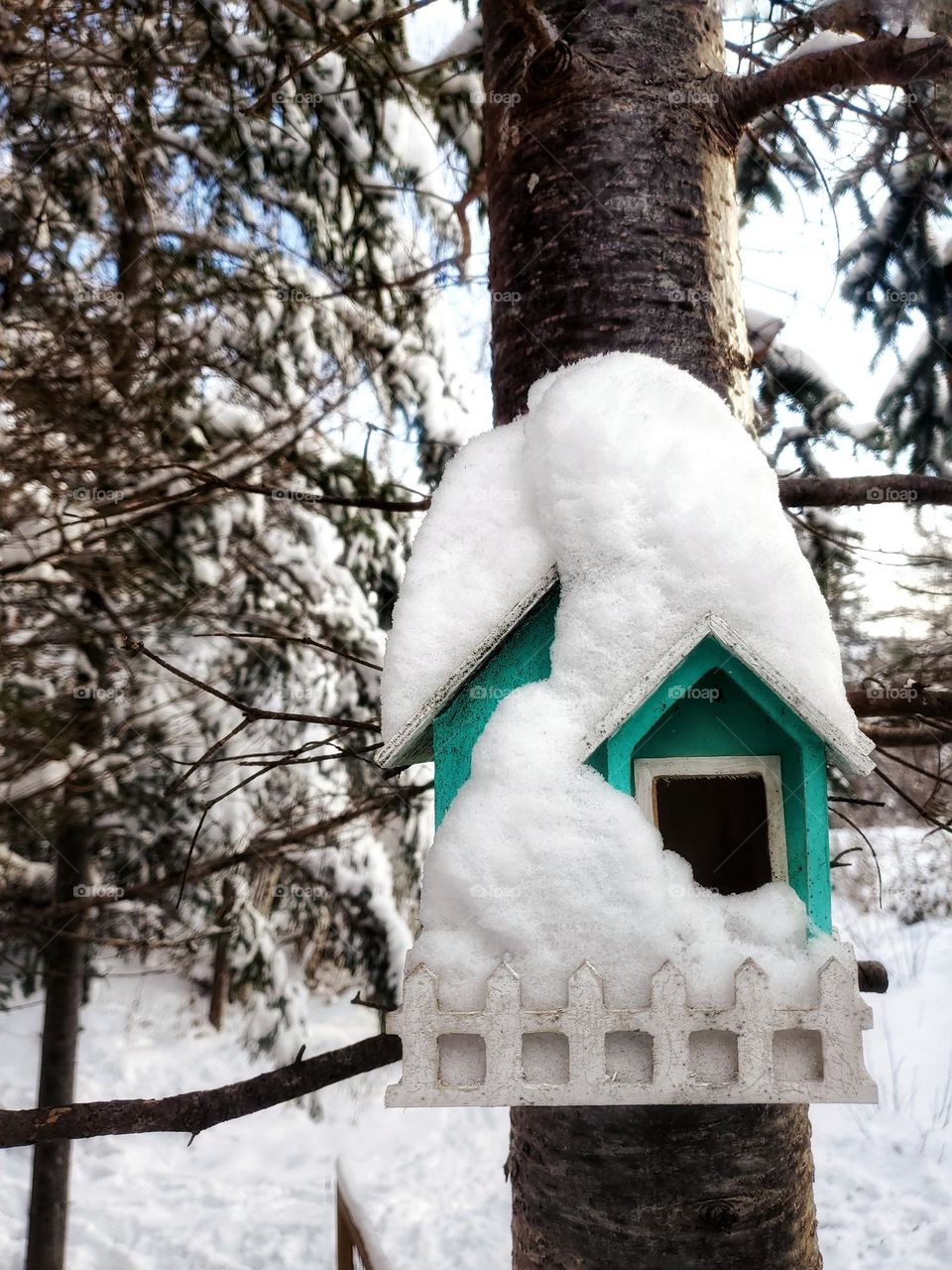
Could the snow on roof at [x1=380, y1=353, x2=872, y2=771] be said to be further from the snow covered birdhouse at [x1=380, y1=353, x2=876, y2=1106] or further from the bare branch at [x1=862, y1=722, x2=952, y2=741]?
the bare branch at [x1=862, y1=722, x2=952, y2=741]

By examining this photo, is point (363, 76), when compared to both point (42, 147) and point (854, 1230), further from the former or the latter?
point (854, 1230)

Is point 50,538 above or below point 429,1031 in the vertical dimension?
above

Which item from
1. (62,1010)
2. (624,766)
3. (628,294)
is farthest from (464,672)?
(62,1010)

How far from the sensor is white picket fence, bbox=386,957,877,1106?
3.65ft

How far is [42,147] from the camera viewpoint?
4340 mm

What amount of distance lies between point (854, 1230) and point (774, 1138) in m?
4.69

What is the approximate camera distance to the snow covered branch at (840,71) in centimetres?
162

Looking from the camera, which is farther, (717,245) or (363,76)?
(363,76)

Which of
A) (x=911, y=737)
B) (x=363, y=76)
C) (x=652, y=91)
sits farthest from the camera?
(x=363, y=76)

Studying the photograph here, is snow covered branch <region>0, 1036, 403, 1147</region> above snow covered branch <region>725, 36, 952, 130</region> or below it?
below

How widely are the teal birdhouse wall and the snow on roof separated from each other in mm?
46

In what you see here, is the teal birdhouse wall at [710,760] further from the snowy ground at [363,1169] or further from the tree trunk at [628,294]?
the snowy ground at [363,1169]

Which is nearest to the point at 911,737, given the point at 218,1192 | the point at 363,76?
the point at 363,76

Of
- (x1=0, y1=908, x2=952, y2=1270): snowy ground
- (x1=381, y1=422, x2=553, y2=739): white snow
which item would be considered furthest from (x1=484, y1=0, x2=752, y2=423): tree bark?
(x1=0, y1=908, x2=952, y2=1270): snowy ground
